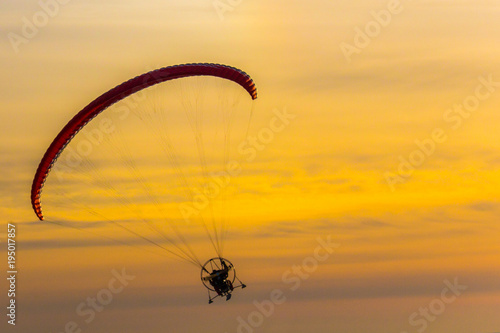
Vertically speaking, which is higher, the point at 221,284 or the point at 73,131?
the point at 73,131

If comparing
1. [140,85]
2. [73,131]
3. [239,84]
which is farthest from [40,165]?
[239,84]

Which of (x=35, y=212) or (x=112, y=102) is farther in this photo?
(x=35, y=212)

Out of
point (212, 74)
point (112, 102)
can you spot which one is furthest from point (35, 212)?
point (212, 74)

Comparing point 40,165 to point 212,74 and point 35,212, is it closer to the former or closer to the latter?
point 35,212

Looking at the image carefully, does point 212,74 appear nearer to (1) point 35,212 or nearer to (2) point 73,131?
(2) point 73,131

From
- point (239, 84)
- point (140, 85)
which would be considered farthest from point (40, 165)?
point (239, 84)

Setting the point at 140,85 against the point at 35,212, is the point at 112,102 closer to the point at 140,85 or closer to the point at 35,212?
the point at 140,85

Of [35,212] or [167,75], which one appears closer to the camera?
[167,75]
